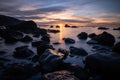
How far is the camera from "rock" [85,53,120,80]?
922 centimetres

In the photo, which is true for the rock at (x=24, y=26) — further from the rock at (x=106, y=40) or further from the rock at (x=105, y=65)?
the rock at (x=105, y=65)

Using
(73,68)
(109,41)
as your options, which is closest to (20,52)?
(73,68)

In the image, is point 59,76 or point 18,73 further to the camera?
point 18,73

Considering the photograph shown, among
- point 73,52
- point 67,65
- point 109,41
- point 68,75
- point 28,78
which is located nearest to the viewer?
point 68,75

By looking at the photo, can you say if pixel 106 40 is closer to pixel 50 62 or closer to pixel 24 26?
pixel 50 62

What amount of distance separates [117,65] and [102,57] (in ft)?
4.30

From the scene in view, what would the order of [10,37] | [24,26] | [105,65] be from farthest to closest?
[24,26] → [10,37] → [105,65]

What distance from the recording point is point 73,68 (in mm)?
10492

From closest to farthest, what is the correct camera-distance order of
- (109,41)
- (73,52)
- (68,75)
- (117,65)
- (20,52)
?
1. (68,75)
2. (117,65)
3. (20,52)
4. (73,52)
5. (109,41)

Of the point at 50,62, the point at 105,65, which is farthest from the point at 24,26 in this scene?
the point at 105,65

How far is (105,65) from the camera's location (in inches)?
377

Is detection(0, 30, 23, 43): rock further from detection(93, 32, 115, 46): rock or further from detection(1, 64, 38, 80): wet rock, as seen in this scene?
detection(1, 64, 38, 80): wet rock

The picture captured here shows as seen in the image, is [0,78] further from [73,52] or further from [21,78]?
[73,52]

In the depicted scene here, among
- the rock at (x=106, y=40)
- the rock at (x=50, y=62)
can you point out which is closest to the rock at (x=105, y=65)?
the rock at (x=50, y=62)
